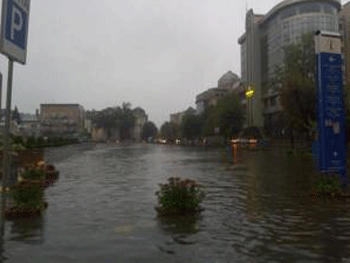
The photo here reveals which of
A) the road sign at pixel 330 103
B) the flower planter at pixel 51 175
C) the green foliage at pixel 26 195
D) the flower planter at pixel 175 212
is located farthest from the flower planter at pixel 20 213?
the flower planter at pixel 51 175

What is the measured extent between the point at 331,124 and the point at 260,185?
12.9ft

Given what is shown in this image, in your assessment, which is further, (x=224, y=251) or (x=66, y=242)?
(x=66, y=242)

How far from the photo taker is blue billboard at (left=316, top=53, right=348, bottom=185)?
41.0 feet

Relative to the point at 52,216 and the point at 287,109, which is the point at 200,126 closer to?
the point at 287,109

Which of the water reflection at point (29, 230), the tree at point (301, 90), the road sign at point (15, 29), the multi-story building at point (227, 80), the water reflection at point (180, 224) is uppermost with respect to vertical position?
the multi-story building at point (227, 80)

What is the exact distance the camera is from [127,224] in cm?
871

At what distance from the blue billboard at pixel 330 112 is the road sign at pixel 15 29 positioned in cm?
991

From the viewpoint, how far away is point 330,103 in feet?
41.2

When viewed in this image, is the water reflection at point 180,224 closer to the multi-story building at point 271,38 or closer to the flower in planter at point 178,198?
the flower in planter at point 178,198

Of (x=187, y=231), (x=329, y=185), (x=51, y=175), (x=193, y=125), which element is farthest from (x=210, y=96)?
(x=187, y=231)

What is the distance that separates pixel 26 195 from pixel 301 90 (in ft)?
114

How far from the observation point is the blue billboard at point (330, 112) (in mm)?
12500

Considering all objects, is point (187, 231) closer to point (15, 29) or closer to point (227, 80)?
point (15, 29)

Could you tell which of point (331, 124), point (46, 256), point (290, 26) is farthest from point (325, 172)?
point (290, 26)
